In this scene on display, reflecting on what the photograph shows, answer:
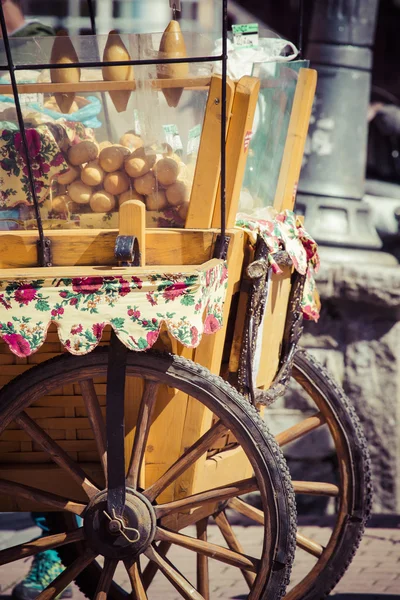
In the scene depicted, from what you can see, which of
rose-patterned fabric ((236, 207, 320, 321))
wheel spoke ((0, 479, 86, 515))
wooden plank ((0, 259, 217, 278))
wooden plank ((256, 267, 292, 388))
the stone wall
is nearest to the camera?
wooden plank ((0, 259, 217, 278))

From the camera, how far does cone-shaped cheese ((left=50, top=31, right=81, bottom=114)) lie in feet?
7.11

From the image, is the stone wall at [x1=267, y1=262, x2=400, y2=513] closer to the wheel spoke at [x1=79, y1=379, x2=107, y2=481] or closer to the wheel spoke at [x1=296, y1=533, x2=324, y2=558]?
the wheel spoke at [x1=296, y1=533, x2=324, y2=558]

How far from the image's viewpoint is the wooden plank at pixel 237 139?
6.84 feet

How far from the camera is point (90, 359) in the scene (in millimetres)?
2006

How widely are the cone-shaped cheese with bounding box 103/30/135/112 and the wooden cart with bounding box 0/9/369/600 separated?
1.3 inches

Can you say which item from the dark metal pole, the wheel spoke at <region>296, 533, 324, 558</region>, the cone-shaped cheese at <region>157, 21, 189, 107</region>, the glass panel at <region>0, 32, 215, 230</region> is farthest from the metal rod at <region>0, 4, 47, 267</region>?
the dark metal pole

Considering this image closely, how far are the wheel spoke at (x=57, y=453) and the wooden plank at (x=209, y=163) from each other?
610 millimetres

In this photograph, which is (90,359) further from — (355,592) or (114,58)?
(355,592)

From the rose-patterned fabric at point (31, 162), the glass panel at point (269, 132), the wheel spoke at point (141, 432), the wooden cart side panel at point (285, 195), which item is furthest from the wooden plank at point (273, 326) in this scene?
the rose-patterned fabric at point (31, 162)

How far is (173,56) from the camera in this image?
7.00ft

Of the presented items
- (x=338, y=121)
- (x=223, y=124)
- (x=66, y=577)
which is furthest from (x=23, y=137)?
(x=338, y=121)

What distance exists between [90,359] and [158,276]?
271mm

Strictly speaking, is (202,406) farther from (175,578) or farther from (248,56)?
(248,56)

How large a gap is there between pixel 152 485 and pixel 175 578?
23cm
